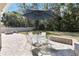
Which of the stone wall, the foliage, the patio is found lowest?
the patio

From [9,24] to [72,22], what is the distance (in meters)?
0.38

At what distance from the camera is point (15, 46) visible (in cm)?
92

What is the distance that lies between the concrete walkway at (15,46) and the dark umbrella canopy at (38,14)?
0.43 feet

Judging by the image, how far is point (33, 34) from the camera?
938mm

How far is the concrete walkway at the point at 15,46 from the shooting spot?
92cm

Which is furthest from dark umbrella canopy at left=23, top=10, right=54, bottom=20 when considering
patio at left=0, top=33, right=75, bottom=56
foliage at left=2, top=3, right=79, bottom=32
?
patio at left=0, top=33, right=75, bottom=56

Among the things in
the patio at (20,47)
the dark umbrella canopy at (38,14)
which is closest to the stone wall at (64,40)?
the patio at (20,47)

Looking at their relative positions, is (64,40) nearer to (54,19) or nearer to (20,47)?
(54,19)

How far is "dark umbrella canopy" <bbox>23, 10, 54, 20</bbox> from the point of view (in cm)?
94

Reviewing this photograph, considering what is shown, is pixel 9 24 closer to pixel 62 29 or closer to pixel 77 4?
pixel 62 29

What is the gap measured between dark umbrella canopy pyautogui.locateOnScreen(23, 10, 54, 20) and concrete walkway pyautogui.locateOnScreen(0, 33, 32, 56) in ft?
0.43

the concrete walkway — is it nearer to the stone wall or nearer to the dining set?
the dining set

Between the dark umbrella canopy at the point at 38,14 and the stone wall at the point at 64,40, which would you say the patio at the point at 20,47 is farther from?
the dark umbrella canopy at the point at 38,14

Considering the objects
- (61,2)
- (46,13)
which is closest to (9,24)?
(46,13)
